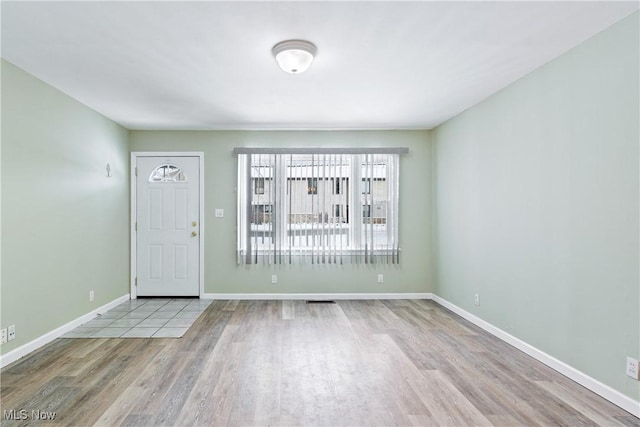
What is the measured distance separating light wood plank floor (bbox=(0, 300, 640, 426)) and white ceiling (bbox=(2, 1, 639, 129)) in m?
2.48

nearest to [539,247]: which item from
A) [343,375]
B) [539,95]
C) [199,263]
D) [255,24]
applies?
[539,95]

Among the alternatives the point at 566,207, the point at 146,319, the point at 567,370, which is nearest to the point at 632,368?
the point at 567,370

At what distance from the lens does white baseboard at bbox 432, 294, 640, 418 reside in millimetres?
2113

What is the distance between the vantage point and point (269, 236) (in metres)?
4.84

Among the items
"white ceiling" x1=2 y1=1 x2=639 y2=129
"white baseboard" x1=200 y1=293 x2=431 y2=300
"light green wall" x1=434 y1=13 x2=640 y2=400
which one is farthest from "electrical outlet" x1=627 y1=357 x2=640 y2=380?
"white baseboard" x1=200 y1=293 x2=431 y2=300

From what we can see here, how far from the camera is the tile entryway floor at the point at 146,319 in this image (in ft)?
11.4

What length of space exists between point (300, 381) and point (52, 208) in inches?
114

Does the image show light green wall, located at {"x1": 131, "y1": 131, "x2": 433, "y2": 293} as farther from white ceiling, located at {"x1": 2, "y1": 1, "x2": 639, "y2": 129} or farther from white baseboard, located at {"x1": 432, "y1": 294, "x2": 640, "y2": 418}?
white baseboard, located at {"x1": 432, "y1": 294, "x2": 640, "y2": 418}

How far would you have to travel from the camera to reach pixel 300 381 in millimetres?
2486

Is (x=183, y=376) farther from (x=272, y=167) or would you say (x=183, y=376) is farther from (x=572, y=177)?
(x=572, y=177)

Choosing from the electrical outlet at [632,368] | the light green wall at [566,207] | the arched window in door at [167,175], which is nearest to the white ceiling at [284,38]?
the light green wall at [566,207]

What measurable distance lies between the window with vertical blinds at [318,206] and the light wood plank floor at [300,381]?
54.2 inches

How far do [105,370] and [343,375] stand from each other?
1888mm

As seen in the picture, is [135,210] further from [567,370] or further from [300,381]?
[567,370]
